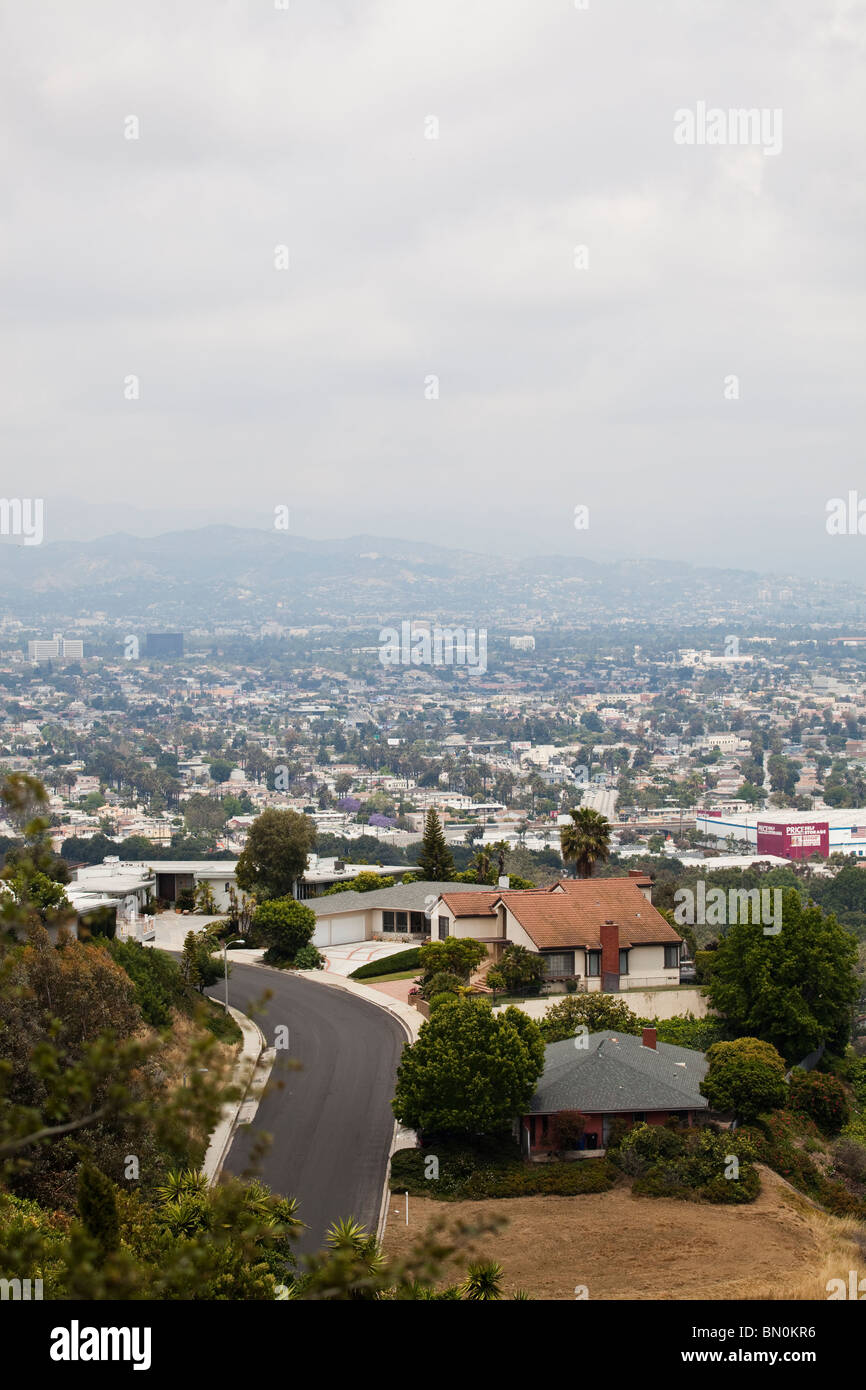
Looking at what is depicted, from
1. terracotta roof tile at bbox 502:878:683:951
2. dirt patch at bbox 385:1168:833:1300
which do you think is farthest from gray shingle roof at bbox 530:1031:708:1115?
terracotta roof tile at bbox 502:878:683:951

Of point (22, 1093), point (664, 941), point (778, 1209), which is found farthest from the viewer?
point (664, 941)

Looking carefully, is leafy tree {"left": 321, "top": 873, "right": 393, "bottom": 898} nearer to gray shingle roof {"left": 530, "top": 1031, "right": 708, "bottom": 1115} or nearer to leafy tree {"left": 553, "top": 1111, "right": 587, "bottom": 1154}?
gray shingle roof {"left": 530, "top": 1031, "right": 708, "bottom": 1115}

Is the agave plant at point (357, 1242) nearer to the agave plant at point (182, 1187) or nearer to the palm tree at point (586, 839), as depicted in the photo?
the agave plant at point (182, 1187)

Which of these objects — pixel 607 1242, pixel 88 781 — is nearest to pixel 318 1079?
pixel 607 1242

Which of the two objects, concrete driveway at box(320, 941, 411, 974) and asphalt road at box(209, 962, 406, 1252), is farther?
concrete driveway at box(320, 941, 411, 974)

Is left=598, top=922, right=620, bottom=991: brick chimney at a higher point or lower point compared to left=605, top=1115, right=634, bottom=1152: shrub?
higher

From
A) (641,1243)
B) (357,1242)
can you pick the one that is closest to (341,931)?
(641,1243)
